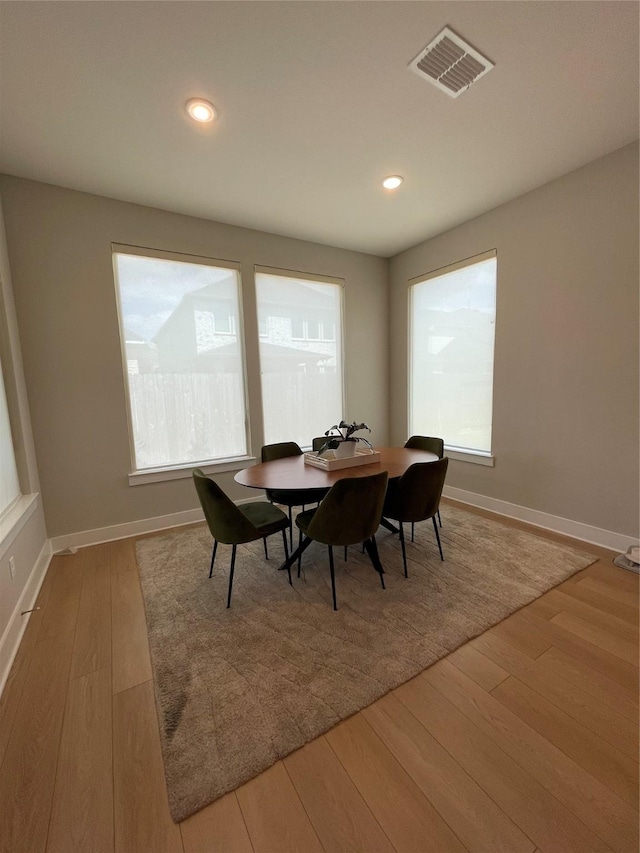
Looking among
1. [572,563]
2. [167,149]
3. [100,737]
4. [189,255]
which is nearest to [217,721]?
[100,737]

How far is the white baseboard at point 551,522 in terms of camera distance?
254 centimetres

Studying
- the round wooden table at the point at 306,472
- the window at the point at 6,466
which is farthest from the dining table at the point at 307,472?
the window at the point at 6,466

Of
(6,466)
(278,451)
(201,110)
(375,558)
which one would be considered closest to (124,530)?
(6,466)

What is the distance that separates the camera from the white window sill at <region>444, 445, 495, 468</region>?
11.1 feet

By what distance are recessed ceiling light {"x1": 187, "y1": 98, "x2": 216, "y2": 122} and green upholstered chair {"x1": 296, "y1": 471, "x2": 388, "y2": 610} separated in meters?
2.27

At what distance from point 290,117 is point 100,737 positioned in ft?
10.6

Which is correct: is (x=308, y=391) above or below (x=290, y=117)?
below

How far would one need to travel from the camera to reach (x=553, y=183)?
2697 millimetres

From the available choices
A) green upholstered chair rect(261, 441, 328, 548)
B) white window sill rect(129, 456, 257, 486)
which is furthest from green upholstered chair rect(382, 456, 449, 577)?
white window sill rect(129, 456, 257, 486)

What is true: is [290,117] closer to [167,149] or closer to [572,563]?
[167,149]

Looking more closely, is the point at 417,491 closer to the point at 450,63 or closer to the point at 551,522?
the point at 551,522

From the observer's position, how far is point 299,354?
382cm

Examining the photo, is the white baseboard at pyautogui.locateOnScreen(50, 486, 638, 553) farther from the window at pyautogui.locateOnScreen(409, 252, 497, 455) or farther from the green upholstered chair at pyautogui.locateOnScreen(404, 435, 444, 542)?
the green upholstered chair at pyautogui.locateOnScreen(404, 435, 444, 542)

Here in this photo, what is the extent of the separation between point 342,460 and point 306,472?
0.29 metres
